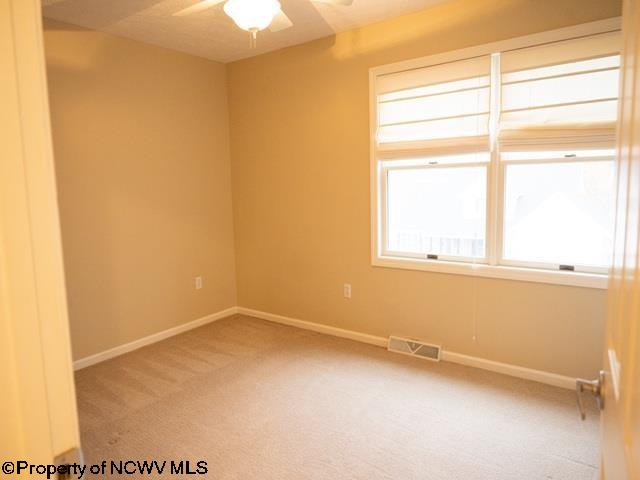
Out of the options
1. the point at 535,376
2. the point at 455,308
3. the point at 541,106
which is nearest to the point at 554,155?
the point at 541,106

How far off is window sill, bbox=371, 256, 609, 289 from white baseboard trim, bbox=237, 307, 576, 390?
0.65 meters

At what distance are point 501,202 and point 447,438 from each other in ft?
5.46

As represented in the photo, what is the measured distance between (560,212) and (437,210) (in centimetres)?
87

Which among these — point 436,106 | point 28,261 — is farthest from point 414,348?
point 28,261

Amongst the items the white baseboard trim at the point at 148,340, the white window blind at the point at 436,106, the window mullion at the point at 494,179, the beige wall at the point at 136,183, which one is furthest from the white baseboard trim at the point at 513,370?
the beige wall at the point at 136,183

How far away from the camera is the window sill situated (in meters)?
2.68

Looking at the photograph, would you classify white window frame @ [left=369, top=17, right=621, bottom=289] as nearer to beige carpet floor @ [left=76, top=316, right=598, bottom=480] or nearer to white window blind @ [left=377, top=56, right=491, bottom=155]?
white window blind @ [left=377, top=56, right=491, bottom=155]

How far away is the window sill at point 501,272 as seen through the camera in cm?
268

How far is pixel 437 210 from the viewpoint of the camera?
3.35 metres

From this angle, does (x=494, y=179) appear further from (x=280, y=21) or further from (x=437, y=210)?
(x=280, y=21)

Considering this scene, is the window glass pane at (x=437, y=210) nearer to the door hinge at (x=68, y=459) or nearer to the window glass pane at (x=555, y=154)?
the window glass pane at (x=555, y=154)

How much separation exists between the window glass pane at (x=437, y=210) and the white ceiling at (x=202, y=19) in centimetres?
124

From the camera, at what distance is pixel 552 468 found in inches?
80.8

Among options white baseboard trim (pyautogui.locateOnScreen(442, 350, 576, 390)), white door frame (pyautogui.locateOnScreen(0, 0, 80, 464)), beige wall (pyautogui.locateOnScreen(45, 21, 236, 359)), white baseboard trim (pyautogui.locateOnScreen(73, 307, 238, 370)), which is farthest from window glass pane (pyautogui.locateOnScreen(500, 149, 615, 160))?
white baseboard trim (pyautogui.locateOnScreen(73, 307, 238, 370))
